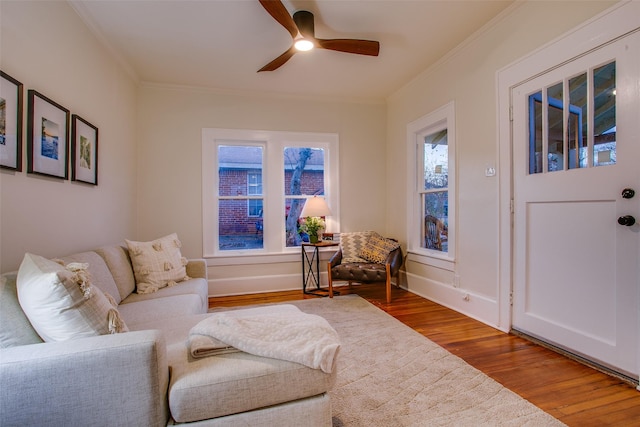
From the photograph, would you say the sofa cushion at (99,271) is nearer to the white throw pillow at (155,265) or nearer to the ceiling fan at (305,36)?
the white throw pillow at (155,265)

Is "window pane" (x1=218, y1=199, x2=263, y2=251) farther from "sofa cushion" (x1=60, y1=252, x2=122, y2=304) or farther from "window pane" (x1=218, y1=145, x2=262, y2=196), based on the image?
"sofa cushion" (x1=60, y1=252, x2=122, y2=304)

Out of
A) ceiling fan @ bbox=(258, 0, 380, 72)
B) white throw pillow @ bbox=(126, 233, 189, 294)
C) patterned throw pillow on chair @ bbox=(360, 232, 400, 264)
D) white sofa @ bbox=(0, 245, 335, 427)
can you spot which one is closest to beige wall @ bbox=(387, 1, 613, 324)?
patterned throw pillow on chair @ bbox=(360, 232, 400, 264)

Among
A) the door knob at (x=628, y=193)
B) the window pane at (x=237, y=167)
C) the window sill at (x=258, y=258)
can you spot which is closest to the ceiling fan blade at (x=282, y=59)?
the window pane at (x=237, y=167)

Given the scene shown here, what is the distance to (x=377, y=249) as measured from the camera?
4.02 meters

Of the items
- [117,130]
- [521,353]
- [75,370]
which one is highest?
[117,130]

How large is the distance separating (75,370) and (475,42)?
370cm

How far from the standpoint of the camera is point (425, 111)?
3.75 metres

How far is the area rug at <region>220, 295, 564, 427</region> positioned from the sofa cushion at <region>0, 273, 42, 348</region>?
1.38 meters

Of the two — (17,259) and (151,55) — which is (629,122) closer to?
(17,259)

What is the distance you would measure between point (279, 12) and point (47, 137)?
1774 mm

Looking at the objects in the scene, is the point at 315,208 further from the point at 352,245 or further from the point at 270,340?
the point at 270,340

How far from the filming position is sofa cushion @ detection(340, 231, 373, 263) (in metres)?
4.06

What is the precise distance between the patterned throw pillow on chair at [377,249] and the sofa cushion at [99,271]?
274 centimetres

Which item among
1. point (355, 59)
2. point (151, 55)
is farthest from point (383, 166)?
point (151, 55)
